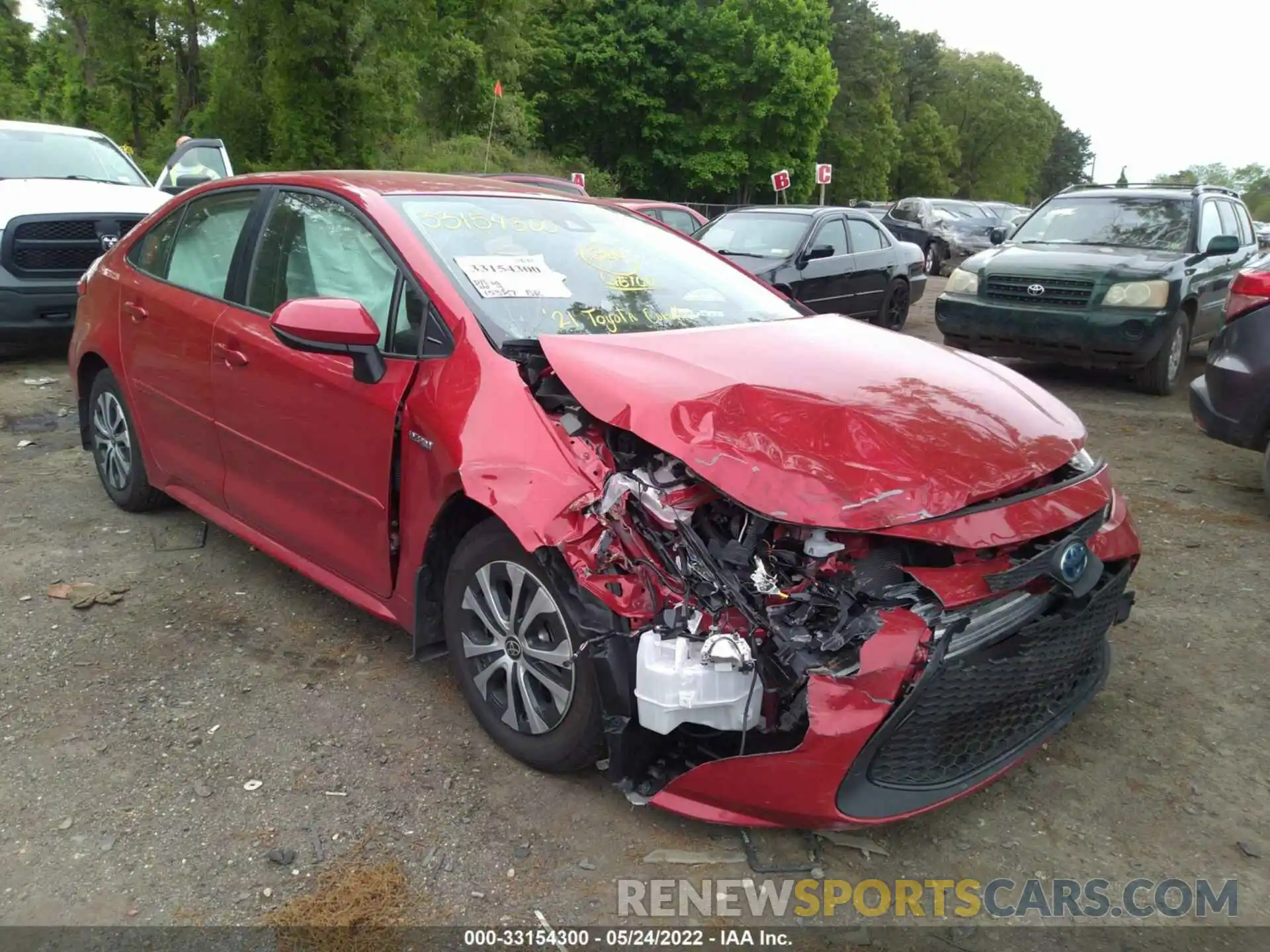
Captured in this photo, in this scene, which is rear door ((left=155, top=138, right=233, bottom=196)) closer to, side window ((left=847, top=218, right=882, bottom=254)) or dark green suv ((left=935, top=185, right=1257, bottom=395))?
side window ((left=847, top=218, right=882, bottom=254))

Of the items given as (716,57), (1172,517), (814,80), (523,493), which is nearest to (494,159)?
(716,57)

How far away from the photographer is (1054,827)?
2.71 metres

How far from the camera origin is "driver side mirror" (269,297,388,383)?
2.97m

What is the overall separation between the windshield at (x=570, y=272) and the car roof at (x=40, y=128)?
7622mm

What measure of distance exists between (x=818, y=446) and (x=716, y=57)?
127 feet

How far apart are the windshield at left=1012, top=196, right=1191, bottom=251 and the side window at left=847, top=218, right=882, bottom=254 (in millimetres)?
2016

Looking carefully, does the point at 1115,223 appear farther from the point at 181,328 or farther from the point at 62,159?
the point at 62,159

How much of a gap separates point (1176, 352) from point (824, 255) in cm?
343

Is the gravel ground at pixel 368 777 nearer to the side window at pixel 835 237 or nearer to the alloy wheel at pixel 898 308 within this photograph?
the side window at pixel 835 237

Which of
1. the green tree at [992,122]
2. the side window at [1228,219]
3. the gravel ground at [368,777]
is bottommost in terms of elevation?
the gravel ground at [368,777]

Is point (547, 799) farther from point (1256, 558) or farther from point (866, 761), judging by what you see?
point (1256, 558)

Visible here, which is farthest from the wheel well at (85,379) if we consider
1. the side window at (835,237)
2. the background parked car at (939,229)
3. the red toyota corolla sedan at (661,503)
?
the background parked car at (939,229)

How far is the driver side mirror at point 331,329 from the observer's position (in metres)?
2.97

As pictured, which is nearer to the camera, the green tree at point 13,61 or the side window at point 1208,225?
the side window at point 1208,225
